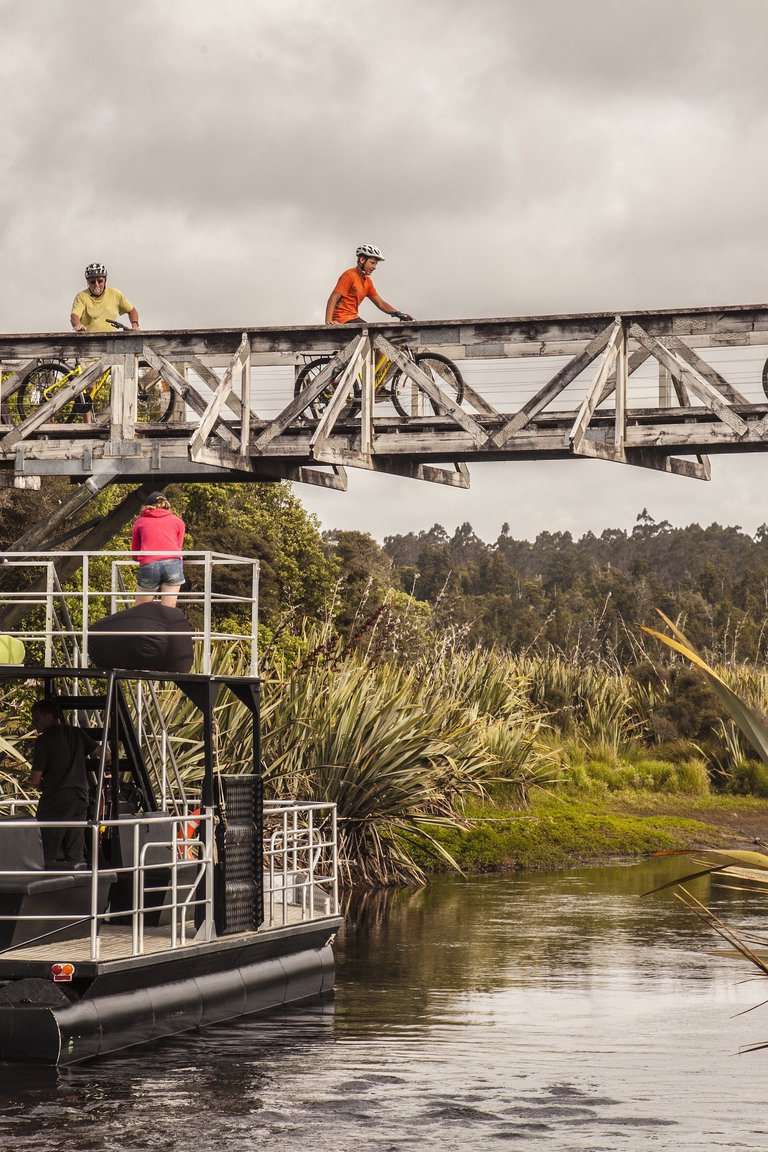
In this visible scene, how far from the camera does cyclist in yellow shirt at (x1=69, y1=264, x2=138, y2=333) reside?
19.8m

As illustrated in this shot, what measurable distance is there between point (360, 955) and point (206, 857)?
11.7 ft

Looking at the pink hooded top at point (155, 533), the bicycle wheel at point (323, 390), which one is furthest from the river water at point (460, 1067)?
the bicycle wheel at point (323, 390)

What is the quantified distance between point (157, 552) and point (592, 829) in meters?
13.2

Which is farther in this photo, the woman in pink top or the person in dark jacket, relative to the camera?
the woman in pink top

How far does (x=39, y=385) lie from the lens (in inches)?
780

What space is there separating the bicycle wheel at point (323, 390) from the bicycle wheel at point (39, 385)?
2.60 m

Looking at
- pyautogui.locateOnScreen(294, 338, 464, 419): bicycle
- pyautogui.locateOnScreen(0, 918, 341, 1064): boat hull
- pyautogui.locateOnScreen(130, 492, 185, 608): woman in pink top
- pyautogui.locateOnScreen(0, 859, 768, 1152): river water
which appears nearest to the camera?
pyautogui.locateOnScreen(0, 859, 768, 1152): river water

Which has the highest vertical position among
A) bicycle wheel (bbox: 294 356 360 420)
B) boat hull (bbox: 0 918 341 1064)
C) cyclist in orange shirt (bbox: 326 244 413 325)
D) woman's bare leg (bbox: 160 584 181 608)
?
cyclist in orange shirt (bbox: 326 244 413 325)

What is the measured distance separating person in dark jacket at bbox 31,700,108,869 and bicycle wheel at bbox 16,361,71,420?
7226 mm

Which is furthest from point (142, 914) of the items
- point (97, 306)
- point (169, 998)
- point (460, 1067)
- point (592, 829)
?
point (592, 829)

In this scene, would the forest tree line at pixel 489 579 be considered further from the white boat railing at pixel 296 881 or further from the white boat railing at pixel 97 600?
the white boat railing at pixel 296 881

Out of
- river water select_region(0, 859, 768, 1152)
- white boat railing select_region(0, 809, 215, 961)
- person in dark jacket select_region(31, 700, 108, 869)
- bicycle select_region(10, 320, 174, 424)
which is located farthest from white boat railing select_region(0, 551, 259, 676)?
river water select_region(0, 859, 768, 1152)

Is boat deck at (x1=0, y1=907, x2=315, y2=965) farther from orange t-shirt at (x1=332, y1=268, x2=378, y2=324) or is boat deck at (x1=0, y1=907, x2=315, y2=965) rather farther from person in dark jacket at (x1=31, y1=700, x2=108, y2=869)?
orange t-shirt at (x1=332, y1=268, x2=378, y2=324)

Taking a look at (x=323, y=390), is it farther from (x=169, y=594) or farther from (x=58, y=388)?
(x=169, y=594)
